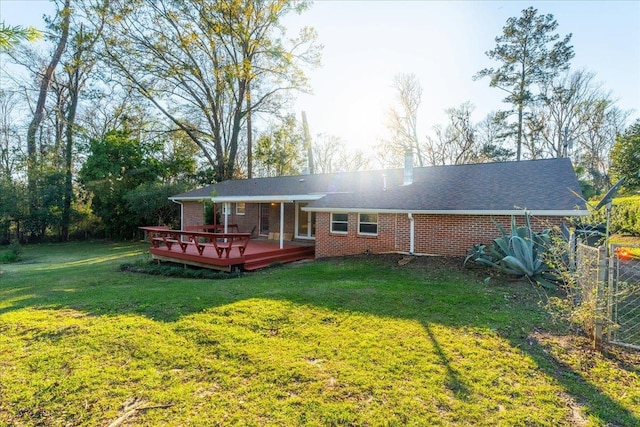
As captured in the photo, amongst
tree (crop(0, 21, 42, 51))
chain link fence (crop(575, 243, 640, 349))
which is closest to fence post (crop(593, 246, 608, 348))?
chain link fence (crop(575, 243, 640, 349))

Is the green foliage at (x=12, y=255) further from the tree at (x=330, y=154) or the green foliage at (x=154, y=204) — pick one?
the tree at (x=330, y=154)

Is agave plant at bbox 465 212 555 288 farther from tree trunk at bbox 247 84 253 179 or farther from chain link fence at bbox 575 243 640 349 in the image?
tree trunk at bbox 247 84 253 179

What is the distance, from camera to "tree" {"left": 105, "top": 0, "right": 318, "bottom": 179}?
22.6 m

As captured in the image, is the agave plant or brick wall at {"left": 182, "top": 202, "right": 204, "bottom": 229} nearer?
the agave plant

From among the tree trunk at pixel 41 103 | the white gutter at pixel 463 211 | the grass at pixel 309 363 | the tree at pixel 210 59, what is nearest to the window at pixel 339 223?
the white gutter at pixel 463 211

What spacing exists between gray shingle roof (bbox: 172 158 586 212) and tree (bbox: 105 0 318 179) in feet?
44.3

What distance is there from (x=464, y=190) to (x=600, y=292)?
7733mm

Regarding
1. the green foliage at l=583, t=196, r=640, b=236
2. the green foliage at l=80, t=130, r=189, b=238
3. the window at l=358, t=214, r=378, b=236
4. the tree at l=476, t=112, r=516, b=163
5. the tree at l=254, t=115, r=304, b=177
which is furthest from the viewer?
the tree at l=254, t=115, r=304, b=177

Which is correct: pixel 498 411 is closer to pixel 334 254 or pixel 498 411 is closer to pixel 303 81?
pixel 334 254

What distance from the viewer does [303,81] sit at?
26.0 m

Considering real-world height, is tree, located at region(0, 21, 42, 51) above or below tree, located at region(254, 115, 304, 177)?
below

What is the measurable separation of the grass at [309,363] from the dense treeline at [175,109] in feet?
59.5

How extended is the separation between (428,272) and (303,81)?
21462mm

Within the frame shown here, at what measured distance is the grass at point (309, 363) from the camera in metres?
3.01
